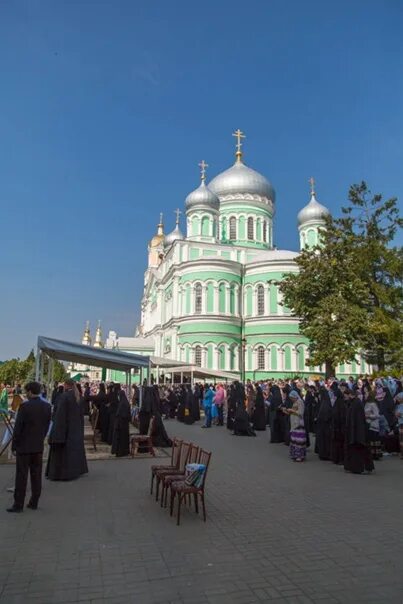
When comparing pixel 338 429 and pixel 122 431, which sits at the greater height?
pixel 338 429

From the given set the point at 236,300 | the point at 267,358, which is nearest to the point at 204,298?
the point at 236,300

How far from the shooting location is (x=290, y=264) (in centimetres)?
4484

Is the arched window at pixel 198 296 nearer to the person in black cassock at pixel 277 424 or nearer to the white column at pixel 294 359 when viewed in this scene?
the white column at pixel 294 359

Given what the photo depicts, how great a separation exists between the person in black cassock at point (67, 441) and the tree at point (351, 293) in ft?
62.6

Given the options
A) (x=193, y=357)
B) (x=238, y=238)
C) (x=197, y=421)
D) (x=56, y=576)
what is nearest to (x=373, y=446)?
(x=56, y=576)

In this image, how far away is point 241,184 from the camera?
5306cm

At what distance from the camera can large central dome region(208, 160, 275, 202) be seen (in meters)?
53.1

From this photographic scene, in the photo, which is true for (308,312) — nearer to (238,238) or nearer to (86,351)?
(86,351)


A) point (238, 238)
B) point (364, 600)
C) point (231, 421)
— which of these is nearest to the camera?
point (364, 600)

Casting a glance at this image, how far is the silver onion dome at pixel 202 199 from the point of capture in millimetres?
49547

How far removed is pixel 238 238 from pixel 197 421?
30401mm

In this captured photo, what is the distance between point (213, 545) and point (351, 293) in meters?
23.3

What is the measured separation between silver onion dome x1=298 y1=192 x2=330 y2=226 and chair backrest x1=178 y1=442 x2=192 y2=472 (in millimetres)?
48266

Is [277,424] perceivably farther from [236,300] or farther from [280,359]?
[236,300]
